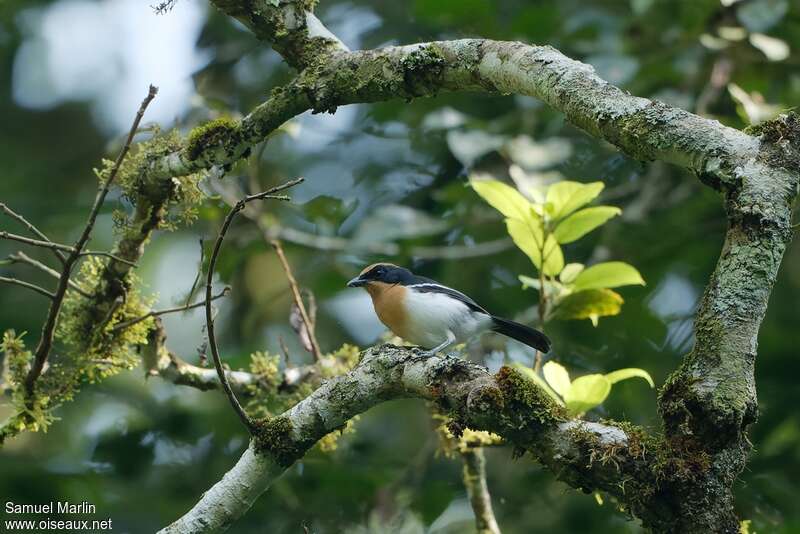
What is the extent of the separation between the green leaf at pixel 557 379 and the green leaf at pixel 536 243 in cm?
57

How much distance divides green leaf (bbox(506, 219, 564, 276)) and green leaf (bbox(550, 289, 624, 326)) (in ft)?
0.71

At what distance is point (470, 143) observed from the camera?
16.5 feet

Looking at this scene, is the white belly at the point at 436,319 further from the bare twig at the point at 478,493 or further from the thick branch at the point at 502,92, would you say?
the thick branch at the point at 502,92

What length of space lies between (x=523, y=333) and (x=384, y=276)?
29.9 inches

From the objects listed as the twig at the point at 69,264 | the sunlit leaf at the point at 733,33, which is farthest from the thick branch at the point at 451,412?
the sunlit leaf at the point at 733,33

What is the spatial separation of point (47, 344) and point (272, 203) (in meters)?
3.28

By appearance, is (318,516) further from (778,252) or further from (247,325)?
(778,252)

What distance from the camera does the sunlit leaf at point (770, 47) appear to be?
497cm

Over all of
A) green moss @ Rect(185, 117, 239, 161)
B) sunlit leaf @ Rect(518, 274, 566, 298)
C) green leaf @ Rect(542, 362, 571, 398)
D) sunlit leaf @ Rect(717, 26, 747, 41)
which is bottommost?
green leaf @ Rect(542, 362, 571, 398)

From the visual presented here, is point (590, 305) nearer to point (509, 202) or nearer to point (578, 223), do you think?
Result: point (578, 223)

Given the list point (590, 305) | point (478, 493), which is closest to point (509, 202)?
point (590, 305)

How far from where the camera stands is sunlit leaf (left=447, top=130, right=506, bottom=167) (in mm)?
4957

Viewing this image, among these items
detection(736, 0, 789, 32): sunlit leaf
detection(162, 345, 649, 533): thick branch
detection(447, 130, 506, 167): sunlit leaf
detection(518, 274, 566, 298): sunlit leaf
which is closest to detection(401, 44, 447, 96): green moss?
detection(162, 345, 649, 533): thick branch

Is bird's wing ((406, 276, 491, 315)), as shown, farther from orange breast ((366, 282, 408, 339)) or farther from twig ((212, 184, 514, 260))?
twig ((212, 184, 514, 260))
